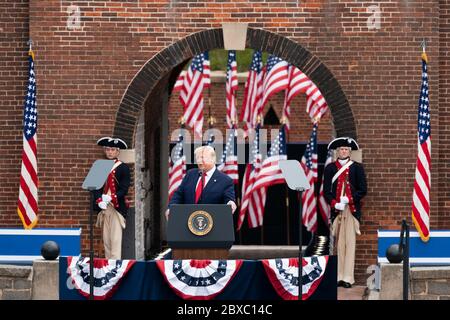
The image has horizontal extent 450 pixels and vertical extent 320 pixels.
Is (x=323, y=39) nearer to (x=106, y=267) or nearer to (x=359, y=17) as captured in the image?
(x=359, y=17)

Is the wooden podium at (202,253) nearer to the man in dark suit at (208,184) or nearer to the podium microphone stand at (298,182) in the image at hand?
the man in dark suit at (208,184)

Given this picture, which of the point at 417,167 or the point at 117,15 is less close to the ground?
the point at 117,15

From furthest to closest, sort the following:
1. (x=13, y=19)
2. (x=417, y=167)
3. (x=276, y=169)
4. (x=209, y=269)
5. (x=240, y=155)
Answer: (x=240, y=155) < (x=276, y=169) < (x=13, y=19) < (x=417, y=167) < (x=209, y=269)

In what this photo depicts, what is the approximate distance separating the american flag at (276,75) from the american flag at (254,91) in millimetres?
647

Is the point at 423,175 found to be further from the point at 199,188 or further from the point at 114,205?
the point at 114,205

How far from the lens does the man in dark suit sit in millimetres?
16000

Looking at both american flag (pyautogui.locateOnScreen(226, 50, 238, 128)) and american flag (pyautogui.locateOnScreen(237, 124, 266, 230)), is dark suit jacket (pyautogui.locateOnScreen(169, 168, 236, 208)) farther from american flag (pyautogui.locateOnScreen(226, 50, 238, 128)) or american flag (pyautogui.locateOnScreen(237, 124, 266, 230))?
american flag (pyautogui.locateOnScreen(226, 50, 238, 128))

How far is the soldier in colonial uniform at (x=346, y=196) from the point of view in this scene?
63.5 ft

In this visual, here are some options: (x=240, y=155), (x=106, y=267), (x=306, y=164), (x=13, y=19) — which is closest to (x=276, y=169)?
(x=306, y=164)

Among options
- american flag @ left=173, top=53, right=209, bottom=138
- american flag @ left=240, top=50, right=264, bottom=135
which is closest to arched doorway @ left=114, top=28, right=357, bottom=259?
american flag @ left=173, top=53, right=209, bottom=138

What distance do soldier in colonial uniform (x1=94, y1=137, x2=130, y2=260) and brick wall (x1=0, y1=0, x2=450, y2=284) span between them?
1.65ft

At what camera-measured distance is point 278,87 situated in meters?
24.9

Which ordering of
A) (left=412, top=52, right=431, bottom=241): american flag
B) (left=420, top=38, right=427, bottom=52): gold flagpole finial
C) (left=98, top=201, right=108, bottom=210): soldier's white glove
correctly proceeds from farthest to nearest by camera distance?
(left=420, top=38, right=427, bottom=52): gold flagpole finial
(left=98, top=201, right=108, bottom=210): soldier's white glove
(left=412, top=52, right=431, bottom=241): american flag

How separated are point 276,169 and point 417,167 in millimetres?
5276
